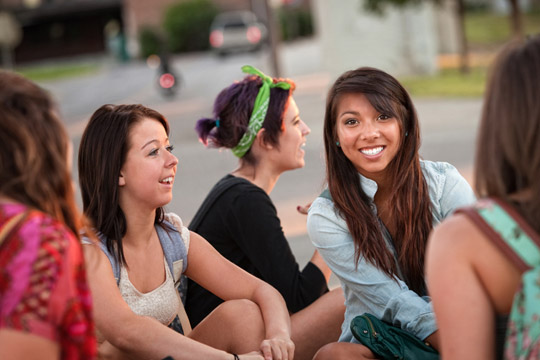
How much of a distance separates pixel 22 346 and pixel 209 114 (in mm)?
14852

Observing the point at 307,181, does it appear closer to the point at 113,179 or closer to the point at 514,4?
the point at 113,179

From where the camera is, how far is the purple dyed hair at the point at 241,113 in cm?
427

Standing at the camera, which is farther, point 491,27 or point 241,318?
point 491,27

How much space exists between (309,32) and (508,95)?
46663 mm

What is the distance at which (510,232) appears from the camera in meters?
2.02

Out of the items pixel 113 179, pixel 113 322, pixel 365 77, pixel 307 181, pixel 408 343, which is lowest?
pixel 307 181

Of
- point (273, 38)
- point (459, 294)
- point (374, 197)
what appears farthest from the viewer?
point (273, 38)

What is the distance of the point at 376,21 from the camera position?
20203mm

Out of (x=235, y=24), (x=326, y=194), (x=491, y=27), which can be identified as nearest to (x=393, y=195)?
(x=326, y=194)

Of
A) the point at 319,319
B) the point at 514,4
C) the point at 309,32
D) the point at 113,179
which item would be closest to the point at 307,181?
the point at 319,319

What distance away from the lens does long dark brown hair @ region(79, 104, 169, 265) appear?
3.29m

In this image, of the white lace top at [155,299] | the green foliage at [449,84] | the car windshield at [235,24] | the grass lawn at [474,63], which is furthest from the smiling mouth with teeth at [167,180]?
the car windshield at [235,24]

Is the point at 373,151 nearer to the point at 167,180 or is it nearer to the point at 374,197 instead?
the point at 374,197

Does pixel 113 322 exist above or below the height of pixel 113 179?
below
